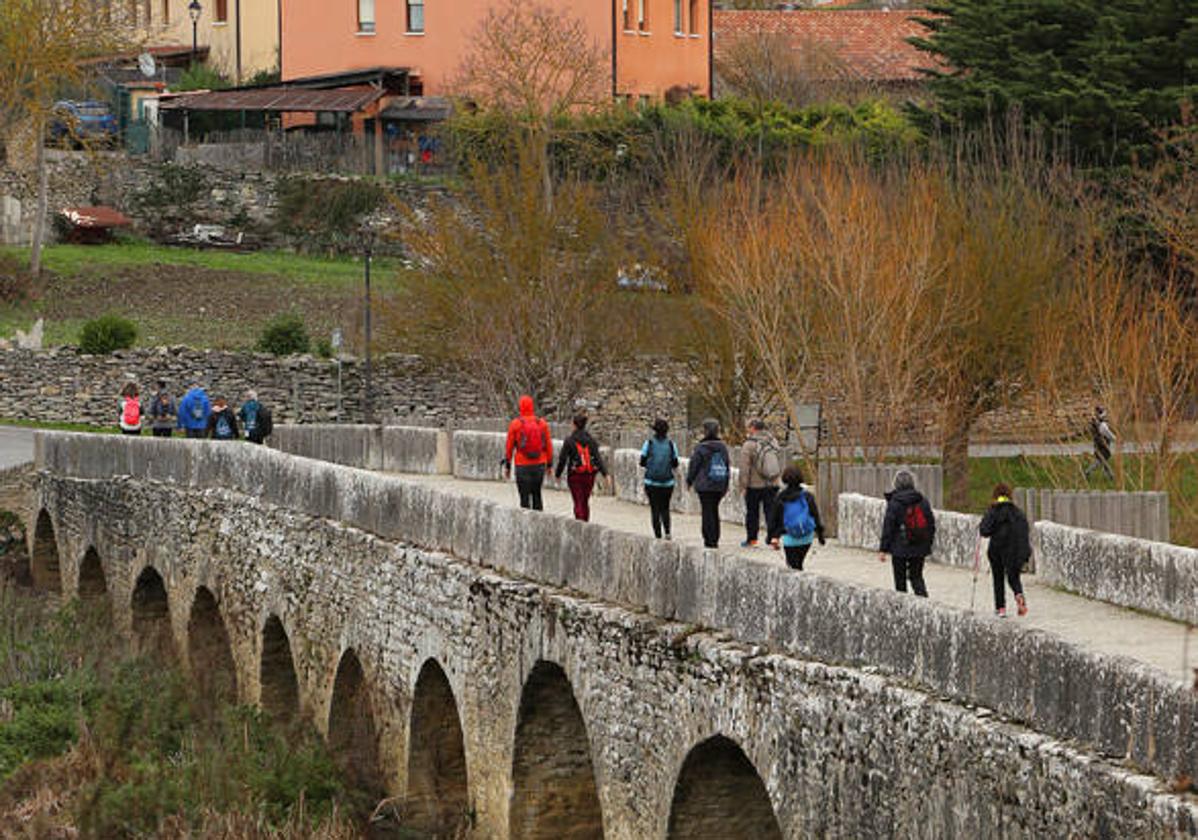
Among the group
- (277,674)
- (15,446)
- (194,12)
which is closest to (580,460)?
(277,674)

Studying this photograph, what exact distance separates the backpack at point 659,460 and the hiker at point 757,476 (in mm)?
664

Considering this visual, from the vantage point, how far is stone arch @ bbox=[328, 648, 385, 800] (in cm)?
2466

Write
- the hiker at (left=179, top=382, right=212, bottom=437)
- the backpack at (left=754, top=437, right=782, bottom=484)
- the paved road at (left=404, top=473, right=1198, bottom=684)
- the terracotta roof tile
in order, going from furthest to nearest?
the terracotta roof tile → the hiker at (left=179, top=382, right=212, bottom=437) → the backpack at (left=754, top=437, right=782, bottom=484) → the paved road at (left=404, top=473, right=1198, bottom=684)

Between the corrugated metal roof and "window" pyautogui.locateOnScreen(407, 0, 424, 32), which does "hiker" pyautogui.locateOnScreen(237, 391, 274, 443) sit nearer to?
the corrugated metal roof

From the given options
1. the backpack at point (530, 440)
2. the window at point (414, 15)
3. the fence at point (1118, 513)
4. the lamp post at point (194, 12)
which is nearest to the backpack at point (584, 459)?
the backpack at point (530, 440)

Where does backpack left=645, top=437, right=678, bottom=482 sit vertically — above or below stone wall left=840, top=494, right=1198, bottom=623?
above

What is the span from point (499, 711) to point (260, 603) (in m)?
8.08

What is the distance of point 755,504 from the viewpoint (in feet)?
75.7

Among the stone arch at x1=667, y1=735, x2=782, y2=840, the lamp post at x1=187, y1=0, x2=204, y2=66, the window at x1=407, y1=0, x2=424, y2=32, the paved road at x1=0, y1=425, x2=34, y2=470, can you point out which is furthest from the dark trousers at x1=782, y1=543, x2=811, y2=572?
the lamp post at x1=187, y1=0, x2=204, y2=66

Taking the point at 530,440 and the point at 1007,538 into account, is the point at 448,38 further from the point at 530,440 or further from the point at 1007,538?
the point at 1007,538

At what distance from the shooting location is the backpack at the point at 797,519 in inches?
782

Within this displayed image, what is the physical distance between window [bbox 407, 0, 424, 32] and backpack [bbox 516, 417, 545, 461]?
1668 inches

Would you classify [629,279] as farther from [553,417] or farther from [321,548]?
[321,548]

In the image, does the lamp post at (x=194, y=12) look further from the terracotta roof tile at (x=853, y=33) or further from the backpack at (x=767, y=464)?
the backpack at (x=767, y=464)
